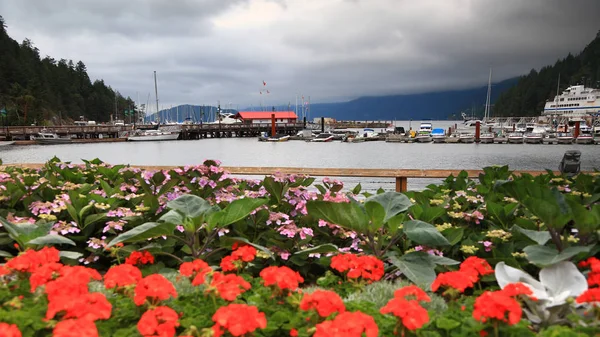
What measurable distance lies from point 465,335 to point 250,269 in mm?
Result: 1428

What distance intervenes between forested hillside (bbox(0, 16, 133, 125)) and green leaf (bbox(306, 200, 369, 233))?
98.3m

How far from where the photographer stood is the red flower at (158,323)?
1318 millimetres

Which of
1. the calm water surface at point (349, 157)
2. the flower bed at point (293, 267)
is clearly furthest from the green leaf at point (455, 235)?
the calm water surface at point (349, 157)

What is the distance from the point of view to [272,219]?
116 inches

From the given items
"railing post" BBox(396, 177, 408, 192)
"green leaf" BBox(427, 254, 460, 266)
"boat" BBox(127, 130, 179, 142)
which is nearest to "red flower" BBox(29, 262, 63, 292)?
"green leaf" BBox(427, 254, 460, 266)

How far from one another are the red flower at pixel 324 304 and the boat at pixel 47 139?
2915 inches

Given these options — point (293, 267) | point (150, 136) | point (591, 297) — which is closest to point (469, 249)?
point (591, 297)

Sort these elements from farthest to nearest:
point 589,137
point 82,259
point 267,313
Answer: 1. point 589,137
2. point 82,259
3. point 267,313

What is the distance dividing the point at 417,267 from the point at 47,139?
246 ft

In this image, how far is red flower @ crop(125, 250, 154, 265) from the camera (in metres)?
2.41

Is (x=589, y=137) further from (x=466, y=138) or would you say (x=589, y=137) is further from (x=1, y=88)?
(x=1, y=88)

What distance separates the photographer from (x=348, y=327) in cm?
125

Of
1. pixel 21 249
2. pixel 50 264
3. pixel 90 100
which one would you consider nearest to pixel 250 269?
pixel 50 264

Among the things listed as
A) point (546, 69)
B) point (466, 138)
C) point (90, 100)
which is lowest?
point (466, 138)
